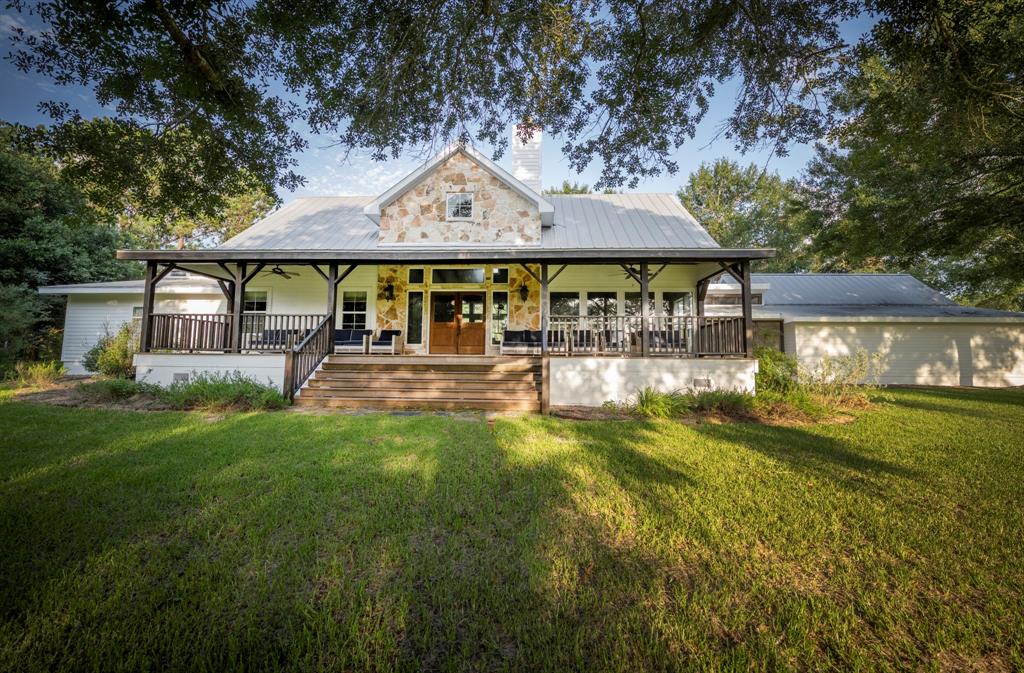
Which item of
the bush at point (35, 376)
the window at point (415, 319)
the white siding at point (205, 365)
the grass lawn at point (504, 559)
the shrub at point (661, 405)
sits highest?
the window at point (415, 319)

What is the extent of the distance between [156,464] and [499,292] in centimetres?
886

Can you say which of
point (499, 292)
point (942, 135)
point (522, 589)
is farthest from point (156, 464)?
point (942, 135)

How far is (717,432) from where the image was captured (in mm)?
5898

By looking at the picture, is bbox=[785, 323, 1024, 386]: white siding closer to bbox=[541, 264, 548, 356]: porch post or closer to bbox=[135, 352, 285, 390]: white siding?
bbox=[541, 264, 548, 356]: porch post

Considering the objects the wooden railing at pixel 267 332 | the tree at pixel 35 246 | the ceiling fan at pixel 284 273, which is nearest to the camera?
the wooden railing at pixel 267 332

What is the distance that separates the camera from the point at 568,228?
1195cm

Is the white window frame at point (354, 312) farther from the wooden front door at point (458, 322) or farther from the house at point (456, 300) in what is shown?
the wooden front door at point (458, 322)

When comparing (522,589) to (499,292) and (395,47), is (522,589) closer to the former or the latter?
(395,47)

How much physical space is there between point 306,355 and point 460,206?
228 inches

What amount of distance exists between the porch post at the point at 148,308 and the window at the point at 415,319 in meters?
5.90

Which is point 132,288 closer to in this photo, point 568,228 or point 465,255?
point 465,255

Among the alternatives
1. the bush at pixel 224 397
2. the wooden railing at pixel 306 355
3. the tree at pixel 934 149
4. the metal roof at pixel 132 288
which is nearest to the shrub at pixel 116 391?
the bush at pixel 224 397

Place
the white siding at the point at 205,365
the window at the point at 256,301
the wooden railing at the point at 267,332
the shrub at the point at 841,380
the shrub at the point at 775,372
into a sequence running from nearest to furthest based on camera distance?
the shrub at the point at 841,380, the shrub at the point at 775,372, the white siding at the point at 205,365, the wooden railing at the point at 267,332, the window at the point at 256,301

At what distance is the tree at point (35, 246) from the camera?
44.3ft
